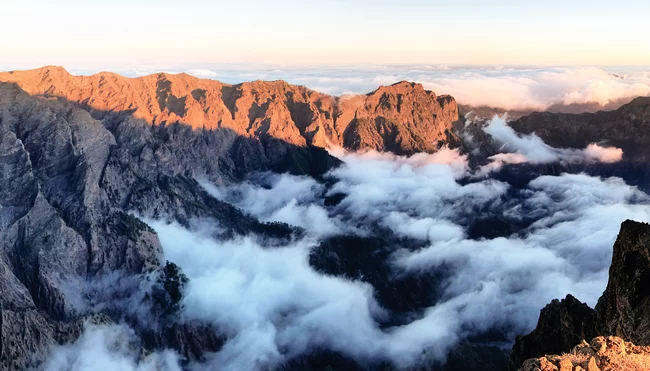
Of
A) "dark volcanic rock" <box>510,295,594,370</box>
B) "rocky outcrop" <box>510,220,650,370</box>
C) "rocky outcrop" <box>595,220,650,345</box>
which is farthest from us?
"dark volcanic rock" <box>510,295,594,370</box>

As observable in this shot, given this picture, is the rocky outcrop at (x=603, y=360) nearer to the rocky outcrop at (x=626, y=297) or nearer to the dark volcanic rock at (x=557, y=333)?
the rocky outcrop at (x=626, y=297)

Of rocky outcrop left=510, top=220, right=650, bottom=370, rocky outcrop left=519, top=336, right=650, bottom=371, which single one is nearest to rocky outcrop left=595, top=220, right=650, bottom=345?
rocky outcrop left=510, top=220, right=650, bottom=370

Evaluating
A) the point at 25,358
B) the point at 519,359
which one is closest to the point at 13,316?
the point at 25,358

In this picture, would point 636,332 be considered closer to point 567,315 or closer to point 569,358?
point 569,358

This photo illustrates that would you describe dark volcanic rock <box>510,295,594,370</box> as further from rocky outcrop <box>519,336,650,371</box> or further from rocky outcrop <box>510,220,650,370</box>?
rocky outcrop <box>519,336,650,371</box>

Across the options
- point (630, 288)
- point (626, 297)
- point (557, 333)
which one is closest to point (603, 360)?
point (626, 297)

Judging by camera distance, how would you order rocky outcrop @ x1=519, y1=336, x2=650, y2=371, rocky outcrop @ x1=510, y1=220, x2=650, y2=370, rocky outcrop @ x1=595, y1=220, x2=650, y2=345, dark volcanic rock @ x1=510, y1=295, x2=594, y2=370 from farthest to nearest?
dark volcanic rock @ x1=510, y1=295, x2=594, y2=370 < rocky outcrop @ x1=510, y1=220, x2=650, y2=370 < rocky outcrop @ x1=595, y1=220, x2=650, y2=345 < rocky outcrop @ x1=519, y1=336, x2=650, y2=371

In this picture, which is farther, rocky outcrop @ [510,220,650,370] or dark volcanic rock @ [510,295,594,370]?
dark volcanic rock @ [510,295,594,370]

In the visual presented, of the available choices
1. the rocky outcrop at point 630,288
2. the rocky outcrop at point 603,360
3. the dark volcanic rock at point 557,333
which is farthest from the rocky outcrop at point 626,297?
the rocky outcrop at point 603,360

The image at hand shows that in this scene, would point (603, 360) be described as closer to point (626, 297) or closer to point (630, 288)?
point (626, 297)
